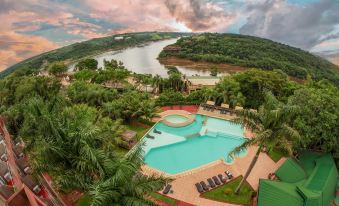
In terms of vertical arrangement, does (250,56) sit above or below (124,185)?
below

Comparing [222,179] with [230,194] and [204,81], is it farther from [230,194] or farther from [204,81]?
[204,81]

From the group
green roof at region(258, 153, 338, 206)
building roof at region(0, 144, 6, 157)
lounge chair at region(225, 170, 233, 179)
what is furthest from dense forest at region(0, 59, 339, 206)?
lounge chair at region(225, 170, 233, 179)

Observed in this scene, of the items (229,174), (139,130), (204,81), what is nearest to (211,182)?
(229,174)

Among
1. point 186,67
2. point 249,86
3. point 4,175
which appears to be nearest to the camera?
point 4,175

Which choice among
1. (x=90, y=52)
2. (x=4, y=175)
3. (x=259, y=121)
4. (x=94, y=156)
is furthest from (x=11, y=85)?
(x=90, y=52)

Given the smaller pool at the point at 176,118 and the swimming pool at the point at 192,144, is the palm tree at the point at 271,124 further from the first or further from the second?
the smaller pool at the point at 176,118

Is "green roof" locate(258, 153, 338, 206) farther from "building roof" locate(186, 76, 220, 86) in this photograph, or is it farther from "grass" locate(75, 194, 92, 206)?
"building roof" locate(186, 76, 220, 86)

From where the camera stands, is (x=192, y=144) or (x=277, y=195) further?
(x=192, y=144)

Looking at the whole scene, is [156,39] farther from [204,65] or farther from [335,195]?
[335,195]
